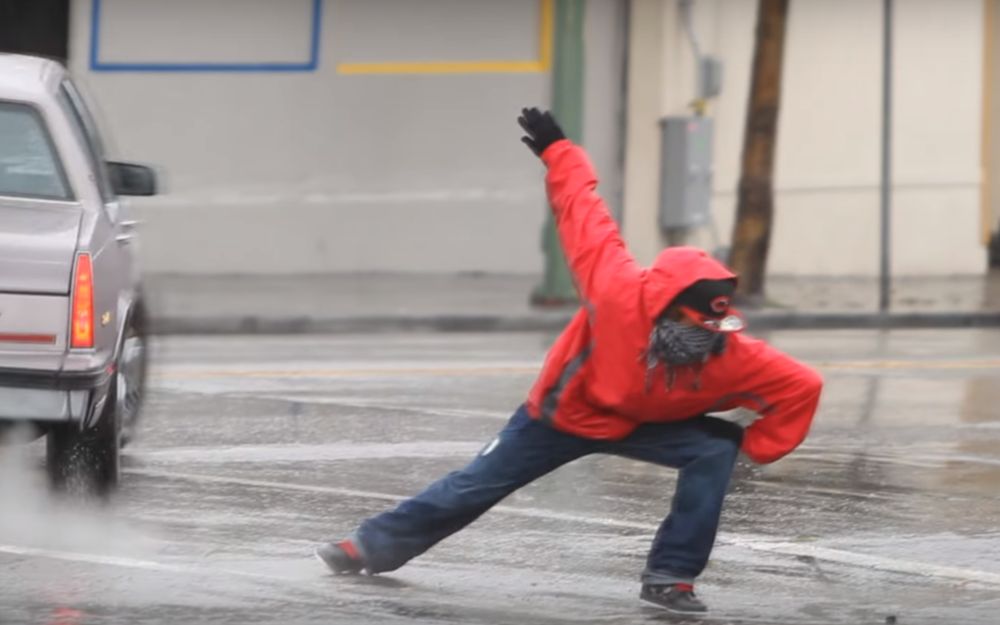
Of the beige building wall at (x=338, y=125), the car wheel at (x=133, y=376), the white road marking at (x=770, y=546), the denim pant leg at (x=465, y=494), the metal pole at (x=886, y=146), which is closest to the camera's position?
the denim pant leg at (x=465, y=494)

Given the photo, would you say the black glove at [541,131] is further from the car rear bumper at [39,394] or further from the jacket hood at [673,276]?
the car rear bumper at [39,394]

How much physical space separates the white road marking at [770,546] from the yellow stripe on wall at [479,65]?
1348 centimetres

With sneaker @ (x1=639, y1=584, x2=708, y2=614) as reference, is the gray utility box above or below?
above

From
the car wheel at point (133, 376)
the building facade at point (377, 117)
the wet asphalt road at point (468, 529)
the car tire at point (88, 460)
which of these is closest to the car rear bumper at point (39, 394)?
the wet asphalt road at point (468, 529)

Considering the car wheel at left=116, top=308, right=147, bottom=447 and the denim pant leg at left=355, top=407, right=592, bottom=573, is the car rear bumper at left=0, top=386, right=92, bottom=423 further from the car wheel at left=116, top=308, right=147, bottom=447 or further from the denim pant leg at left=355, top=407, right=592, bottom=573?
the car wheel at left=116, top=308, right=147, bottom=447

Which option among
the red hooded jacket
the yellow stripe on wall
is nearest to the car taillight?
the red hooded jacket

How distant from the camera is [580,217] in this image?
6.95 meters

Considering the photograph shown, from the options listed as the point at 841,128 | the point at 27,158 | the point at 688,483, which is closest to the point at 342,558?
the point at 688,483

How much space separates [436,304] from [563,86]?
2307mm

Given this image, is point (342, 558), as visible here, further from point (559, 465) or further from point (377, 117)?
point (377, 117)

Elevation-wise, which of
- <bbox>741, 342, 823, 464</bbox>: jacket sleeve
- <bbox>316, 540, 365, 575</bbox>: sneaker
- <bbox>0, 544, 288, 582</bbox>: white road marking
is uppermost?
<bbox>741, 342, 823, 464</bbox>: jacket sleeve

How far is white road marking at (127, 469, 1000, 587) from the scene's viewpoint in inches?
301

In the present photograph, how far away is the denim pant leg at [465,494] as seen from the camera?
7.14m

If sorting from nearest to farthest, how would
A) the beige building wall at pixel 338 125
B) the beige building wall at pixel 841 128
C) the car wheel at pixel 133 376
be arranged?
1. the car wheel at pixel 133 376
2. the beige building wall at pixel 338 125
3. the beige building wall at pixel 841 128
